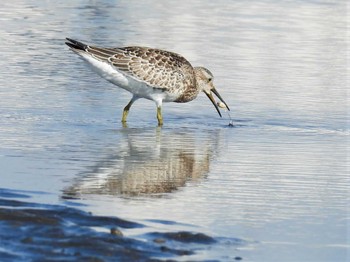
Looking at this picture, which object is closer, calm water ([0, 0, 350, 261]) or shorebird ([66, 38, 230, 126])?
calm water ([0, 0, 350, 261])

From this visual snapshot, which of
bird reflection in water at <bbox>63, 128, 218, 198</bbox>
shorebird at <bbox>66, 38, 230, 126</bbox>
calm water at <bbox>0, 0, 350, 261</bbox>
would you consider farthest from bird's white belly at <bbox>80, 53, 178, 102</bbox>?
bird reflection in water at <bbox>63, 128, 218, 198</bbox>

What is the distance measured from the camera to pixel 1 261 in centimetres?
659

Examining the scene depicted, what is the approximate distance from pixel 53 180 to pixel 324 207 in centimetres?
217

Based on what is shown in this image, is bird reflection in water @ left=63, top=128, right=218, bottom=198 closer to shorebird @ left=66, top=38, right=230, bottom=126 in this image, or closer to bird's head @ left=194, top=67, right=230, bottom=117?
shorebird @ left=66, top=38, right=230, bottom=126

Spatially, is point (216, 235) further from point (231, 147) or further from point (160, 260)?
point (231, 147)

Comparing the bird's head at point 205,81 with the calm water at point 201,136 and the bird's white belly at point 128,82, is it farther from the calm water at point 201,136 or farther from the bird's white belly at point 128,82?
the bird's white belly at point 128,82

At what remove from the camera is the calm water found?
26.7 ft

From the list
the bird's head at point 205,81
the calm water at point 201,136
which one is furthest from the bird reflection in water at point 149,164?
the bird's head at point 205,81

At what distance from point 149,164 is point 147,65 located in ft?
10.8

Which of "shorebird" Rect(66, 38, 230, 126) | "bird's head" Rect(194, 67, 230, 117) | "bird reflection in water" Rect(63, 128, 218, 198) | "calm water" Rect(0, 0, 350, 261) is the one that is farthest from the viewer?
"bird's head" Rect(194, 67, 230, 117)

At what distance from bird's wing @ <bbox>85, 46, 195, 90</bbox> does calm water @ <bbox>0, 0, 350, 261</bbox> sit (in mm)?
434

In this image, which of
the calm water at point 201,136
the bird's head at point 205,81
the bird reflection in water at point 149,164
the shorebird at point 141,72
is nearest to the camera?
the calm water at point 201,136

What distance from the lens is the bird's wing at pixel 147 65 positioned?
13203 millimetres

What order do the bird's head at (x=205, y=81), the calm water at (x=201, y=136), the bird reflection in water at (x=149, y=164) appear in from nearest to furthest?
the calm water at (x=201, y=136), the bird reflection in water at (x=149, y=164), the bird's head at (x=205, y=81)
